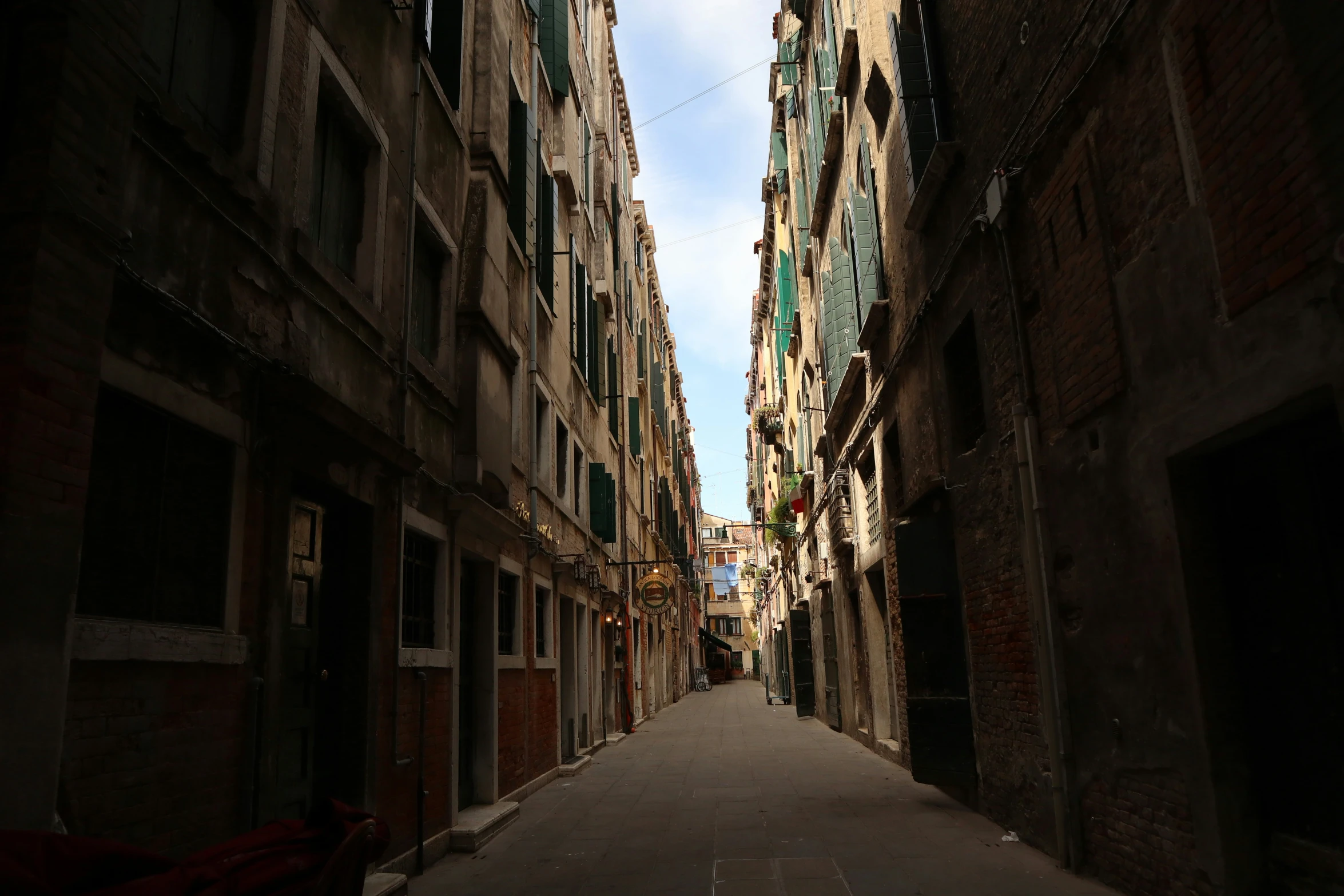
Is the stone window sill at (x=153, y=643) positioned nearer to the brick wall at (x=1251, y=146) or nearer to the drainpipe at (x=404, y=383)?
the drainpipe at (x=404, y=383)

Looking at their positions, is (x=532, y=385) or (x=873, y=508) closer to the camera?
(x=532, y=385)

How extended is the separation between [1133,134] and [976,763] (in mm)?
5601

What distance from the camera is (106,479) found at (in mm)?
3559

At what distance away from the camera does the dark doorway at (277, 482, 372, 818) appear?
550 cm

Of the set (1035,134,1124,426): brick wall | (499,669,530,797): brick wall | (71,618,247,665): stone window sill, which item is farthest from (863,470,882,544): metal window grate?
(71,618,247,665): stone window sill

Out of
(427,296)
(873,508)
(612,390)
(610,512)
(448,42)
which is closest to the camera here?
(427,296)

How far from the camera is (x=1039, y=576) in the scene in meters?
6.05

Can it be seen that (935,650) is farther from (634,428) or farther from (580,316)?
(634,428)

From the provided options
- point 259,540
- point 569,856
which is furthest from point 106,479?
point 569,856

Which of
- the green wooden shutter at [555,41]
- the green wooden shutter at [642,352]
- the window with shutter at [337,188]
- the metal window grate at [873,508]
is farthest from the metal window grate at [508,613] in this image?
the green wooden shutter at [642,352]

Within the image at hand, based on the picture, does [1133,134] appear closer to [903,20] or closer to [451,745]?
[903,20]

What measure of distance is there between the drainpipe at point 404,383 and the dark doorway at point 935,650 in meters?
4.86

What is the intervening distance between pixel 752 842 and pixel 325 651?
12.2 ft

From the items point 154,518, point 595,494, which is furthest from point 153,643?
point 595,494
